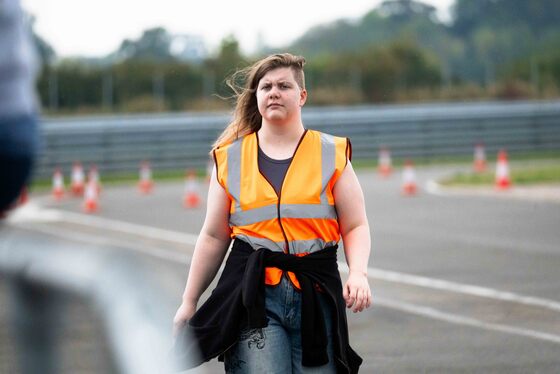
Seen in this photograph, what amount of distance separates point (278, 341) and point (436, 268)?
8.74 m

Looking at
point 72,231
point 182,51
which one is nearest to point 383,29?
point 182,51

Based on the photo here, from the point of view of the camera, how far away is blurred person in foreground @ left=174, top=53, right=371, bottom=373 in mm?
4133

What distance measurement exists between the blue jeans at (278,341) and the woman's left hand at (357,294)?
0.08 metres

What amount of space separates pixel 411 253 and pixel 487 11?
112 m

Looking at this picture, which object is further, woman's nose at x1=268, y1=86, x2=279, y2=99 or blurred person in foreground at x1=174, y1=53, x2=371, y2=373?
woman's nose at x1=268, y1=86, x2=279, y2=99

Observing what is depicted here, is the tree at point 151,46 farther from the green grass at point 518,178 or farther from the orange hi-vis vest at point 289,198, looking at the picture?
the orange hi-vis vest at point 289,198

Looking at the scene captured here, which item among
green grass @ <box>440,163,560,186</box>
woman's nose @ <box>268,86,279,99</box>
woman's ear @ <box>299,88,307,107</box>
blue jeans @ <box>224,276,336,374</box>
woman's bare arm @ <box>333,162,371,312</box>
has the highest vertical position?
woman's nose @ <box>268,86,279,99</box>

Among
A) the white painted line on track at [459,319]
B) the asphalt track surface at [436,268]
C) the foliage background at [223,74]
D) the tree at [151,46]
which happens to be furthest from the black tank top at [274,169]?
the tree at [151,46]

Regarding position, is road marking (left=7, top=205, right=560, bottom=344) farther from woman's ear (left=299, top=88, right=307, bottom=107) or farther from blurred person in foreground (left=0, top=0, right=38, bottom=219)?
blurred person in foreground (left=0, top=0, right=38, bottom=219)

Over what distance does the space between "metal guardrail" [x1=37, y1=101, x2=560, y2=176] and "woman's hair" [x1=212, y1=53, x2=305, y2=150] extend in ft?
102

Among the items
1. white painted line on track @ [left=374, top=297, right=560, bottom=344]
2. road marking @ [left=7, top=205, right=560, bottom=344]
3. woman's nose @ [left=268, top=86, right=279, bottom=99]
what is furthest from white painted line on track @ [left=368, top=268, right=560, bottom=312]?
woman's nose @ [left=268, top=86, right=279, bottom=99]

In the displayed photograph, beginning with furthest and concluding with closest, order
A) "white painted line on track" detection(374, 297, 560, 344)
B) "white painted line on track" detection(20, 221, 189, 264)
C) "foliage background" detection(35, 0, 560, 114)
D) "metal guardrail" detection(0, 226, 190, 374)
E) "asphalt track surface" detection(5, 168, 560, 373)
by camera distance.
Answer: "foliage background" detection(35, 0, 560, 114)
"white painted line on track" detection(20, 221, 189, 264)
"white painted line on track" detection(374, 297, 560, 344)
"asphalt track surface" detection(5, 168, 560, 373)
"metal guardrail" detection(0, 226, 190, 374)

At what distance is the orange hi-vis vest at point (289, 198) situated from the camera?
4.16 meters

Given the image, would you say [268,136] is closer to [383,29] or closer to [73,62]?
[73,62]
